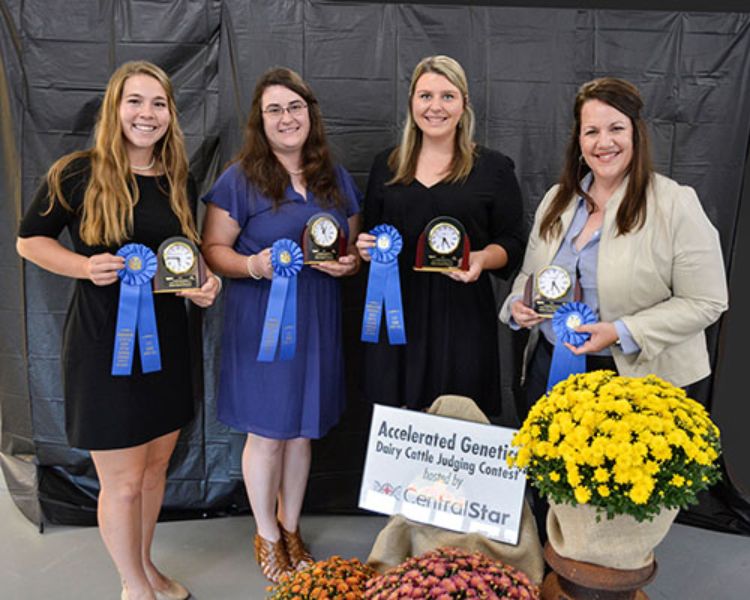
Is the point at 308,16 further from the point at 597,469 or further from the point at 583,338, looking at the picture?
the point at 597,469

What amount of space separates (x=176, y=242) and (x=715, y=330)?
193 centimetres

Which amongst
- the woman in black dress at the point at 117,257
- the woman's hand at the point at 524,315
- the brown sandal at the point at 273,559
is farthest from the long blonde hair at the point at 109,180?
the brown sandal at the point at 273,559

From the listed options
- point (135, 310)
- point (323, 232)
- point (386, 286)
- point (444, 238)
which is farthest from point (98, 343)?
point (444, 238)

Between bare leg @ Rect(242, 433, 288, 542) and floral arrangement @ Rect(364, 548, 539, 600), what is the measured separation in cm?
78

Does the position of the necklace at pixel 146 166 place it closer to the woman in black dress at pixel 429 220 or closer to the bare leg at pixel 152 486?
the woman in black dress at pixel 429 220

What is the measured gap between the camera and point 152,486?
1937 millimetres

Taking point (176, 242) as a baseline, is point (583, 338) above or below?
below

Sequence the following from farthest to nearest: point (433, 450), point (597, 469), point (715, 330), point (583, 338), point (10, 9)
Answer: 1. point (715, 330)
2. point (10, 9)
3. point (433, 450)
4. point (583, 338)
5. point (597, 469)

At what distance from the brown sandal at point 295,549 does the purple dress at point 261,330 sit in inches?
16.3

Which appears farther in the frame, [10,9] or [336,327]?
[10,9]

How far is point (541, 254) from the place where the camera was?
176cm

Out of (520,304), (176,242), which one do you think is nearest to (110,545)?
(176,242)

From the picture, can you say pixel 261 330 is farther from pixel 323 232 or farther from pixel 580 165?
pixel 580 165

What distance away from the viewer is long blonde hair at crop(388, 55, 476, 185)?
1.84m
